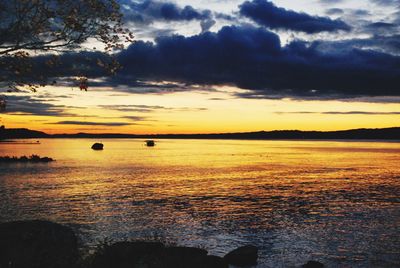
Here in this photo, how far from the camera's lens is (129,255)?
69.3 feet

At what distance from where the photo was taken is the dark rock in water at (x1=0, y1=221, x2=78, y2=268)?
19.2m

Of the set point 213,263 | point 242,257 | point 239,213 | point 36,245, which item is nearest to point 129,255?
point 213,263

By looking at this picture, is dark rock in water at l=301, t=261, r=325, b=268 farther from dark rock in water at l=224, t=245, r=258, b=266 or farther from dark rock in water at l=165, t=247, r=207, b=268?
dark rock in water at l=165, t=247, r=207, b=268

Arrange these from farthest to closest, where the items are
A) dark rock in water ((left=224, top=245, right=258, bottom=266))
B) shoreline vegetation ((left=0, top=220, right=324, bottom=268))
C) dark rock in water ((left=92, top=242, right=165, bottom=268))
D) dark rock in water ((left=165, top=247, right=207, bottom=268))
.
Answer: dark rock in water ((left=224, top=245, right=258, bottom=266)) < dark rock in water ((left=165, top=247, right=207, bottom=268)) < dark rock in water ((left=92, top=242, right=165, bottom=268)) < shoreline vegetation ((left=0, top=220, right=324, bottom=268))

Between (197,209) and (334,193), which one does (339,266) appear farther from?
(334,193)

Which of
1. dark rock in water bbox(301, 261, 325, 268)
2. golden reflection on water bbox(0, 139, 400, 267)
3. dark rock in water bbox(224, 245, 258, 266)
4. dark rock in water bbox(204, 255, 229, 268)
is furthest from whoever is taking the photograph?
Result: golden reflection on water bbox(0, 139, 400, 267)

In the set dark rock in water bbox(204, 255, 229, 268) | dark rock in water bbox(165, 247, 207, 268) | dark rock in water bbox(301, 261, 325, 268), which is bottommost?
dark rock in water bbox(301, 261, 325, 268)

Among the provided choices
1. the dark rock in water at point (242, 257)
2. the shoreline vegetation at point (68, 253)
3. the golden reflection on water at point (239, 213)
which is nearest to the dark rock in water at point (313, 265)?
the golden reflection on water at point (239, 213)

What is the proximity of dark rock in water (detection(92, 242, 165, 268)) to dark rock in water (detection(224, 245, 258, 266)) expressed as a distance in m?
5.19

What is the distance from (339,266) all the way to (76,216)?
25830 millimetres

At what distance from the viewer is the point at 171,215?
137ft

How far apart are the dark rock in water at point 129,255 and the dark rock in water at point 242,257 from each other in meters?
5.19

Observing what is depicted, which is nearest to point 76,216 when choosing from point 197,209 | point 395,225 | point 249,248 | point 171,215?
point 171,215

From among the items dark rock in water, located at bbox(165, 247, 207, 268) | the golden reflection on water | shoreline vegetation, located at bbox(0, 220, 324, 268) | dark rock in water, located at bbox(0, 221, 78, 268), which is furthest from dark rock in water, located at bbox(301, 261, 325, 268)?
dark rock in water, located at bbox(0, 221, 78, 268)
